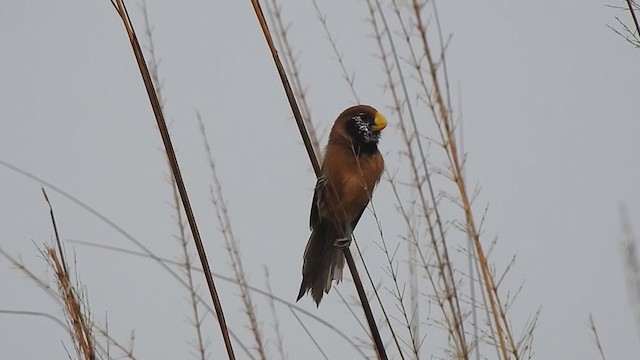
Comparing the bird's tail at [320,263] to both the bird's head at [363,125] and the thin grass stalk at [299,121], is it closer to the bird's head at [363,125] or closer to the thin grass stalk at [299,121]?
the bird's head at [363,125]

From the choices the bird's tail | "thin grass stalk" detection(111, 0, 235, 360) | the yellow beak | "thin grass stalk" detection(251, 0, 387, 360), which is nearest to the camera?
"thin grass stalk" detection(111, 0, 235, 360)

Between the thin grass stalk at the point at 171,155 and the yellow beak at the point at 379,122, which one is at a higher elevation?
the yellow beak at the point at 379,122

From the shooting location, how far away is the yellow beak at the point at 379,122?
10.8 ft

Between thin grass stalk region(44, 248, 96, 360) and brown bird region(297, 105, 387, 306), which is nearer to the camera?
thin grass stalk region(44, 248, 96, 360)

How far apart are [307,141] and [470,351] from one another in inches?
21.2

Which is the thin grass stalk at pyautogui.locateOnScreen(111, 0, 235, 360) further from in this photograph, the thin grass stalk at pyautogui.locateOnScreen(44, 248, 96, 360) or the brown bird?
the brown bird

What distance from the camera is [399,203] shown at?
1.79 metres

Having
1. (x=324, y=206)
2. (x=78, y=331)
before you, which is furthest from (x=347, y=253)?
(x=324, y=206)

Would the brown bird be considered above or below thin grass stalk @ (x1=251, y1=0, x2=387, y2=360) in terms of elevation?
above

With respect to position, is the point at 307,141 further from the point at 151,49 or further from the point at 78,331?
the point at 151,49

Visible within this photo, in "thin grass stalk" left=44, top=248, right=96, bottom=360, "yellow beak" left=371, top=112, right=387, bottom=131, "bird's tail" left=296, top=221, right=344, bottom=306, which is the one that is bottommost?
"thin grass stalk" left=44, top=248, right=96, bottom=360

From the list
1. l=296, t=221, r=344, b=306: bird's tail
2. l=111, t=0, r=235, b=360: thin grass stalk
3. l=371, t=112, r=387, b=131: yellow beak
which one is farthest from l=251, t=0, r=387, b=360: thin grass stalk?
l=371, t=112, r=387, b=131: yellow beak

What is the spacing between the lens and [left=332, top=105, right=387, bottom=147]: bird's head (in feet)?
10.8

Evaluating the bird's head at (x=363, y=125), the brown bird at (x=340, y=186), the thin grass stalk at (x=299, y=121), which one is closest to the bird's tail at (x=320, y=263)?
the brown bird at (x=340, y=186)
